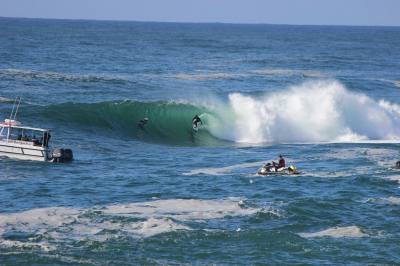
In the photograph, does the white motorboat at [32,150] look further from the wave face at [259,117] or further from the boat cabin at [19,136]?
Result: the wave face at [259,117]

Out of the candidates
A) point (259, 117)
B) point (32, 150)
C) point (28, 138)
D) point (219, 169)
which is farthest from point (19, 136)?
point (259, 117)

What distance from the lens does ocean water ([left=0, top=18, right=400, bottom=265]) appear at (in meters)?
24.6

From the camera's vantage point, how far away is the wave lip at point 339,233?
26078 millimetres

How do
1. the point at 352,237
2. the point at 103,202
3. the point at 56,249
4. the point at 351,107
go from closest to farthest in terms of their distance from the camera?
the point at 56,249 < the point at 352,237 < the point at 103,202 < the point at 351,107

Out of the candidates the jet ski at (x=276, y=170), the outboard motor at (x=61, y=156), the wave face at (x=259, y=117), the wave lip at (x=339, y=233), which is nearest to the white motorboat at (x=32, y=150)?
the outboard motor at (x=61, y=156)

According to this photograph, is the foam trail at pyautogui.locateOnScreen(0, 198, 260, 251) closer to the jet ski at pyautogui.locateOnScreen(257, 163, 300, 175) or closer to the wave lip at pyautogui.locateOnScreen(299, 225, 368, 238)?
the wave lip at pyautogui.locateOnScreen(299, 225, 368, 238)

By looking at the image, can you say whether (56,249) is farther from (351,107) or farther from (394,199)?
(351,107)

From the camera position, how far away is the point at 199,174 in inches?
1420

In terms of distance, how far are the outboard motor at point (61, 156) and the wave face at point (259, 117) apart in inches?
431

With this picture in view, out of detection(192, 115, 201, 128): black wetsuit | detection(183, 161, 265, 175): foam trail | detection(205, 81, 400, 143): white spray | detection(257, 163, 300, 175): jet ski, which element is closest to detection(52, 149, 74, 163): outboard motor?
detection(183, 161, 265, 175): foam trail

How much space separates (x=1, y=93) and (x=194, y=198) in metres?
30.9

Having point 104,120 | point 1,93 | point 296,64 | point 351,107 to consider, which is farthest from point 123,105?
point 296,64

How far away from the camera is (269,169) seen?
3591 centimetres

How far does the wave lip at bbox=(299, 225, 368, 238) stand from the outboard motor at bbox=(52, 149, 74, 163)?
49.2 feet
